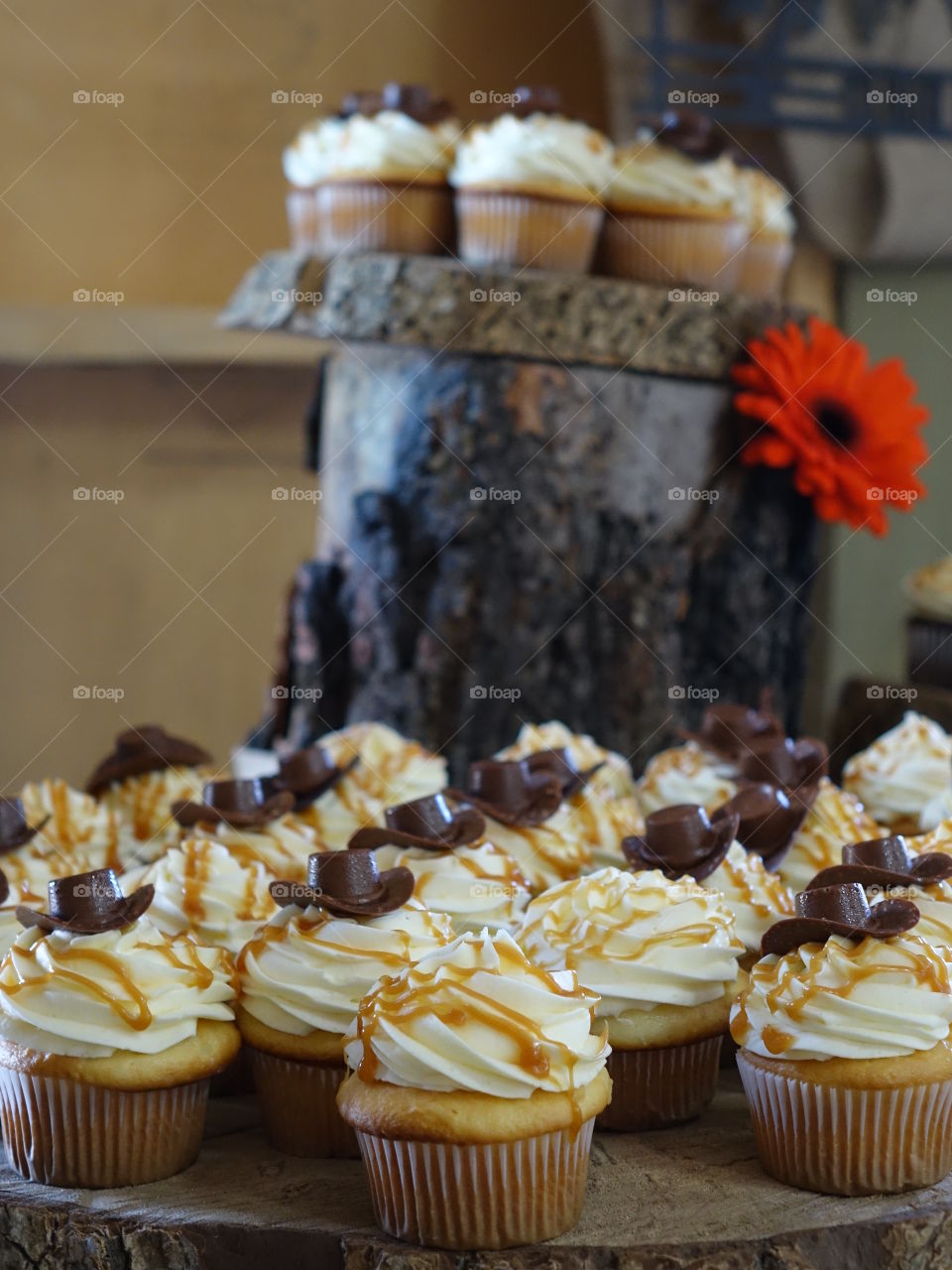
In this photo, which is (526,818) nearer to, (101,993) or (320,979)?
(320,979)

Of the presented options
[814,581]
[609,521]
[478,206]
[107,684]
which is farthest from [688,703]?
[107,684]

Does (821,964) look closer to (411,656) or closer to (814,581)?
(411,656)

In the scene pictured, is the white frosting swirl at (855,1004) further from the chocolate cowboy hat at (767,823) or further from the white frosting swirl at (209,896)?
the white frosting swirl at (209,896)

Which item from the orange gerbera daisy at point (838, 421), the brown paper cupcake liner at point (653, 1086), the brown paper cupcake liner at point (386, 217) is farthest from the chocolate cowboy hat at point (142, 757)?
the orange gerbera daisy at point (838, 421)

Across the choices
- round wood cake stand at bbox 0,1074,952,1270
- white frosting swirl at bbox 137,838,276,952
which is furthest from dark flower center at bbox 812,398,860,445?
round wood cake stand at bbox 0,1074,952,1270

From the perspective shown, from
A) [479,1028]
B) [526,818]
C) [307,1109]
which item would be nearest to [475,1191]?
[479,1028]

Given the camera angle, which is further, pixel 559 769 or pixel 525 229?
pixel 525 229

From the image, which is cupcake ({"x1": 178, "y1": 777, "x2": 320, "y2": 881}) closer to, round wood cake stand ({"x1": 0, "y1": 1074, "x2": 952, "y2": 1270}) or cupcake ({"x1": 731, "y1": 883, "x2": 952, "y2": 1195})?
round wood cake stand ({"x1": 0, "y1": 1074, "x2": 952, "y2": 1270})
